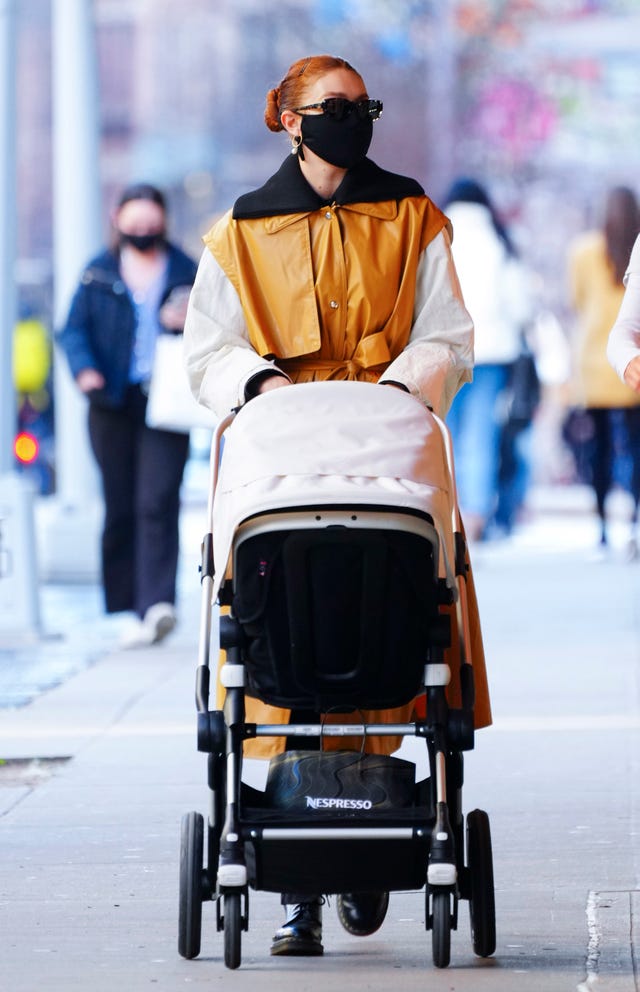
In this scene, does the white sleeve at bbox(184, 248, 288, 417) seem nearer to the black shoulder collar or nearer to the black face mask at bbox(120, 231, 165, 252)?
the black shoulder collar

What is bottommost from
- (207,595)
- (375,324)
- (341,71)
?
(207,595)

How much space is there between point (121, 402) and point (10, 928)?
17.6ft

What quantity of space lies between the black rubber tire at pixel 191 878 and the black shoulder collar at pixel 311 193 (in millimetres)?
1249

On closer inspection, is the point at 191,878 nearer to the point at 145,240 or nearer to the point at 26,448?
the point at 145,240

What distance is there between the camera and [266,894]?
520 centimetres

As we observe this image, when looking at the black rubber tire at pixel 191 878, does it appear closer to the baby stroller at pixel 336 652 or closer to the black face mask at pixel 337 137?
the baby stroller at pixel 336 652

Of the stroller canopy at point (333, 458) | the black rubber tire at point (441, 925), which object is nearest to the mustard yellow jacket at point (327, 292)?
the stroller canopy at point (333, 458)

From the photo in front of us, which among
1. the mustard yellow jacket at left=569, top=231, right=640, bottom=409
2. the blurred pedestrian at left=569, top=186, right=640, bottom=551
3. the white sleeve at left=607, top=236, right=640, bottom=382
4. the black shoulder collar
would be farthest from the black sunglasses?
the mustard yellow jacket at left=569, top=231, right=640, bottom=409

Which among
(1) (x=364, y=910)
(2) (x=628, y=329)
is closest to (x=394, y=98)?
(2) (x=628, y=329)

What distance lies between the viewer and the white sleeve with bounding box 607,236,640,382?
5.40 meters

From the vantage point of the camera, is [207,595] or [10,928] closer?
[207,595]

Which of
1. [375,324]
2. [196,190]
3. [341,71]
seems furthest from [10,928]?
[196,190]

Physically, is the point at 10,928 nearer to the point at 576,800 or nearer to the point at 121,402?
the point at 576,800

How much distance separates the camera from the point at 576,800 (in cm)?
620
